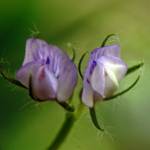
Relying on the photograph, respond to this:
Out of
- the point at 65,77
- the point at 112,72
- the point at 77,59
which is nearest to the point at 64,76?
the point at 65,77

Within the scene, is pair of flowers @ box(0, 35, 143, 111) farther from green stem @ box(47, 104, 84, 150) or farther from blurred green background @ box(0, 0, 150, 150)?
blurred green background @ box(0, 0, 150, 150)

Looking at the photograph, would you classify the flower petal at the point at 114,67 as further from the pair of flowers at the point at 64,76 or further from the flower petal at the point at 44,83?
the flower petal at the point at 44,83

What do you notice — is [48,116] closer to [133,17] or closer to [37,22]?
[37,22]

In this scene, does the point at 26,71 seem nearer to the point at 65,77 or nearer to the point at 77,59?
the point at 65,77

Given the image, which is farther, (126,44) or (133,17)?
(133,17)

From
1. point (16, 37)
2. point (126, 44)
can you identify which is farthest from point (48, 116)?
point (126, 44)

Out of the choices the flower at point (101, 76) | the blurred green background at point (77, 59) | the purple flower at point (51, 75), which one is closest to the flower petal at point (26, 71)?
the purple flower at point (51, 75)

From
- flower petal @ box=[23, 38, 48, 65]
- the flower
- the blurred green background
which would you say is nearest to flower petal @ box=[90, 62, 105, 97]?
the flower
